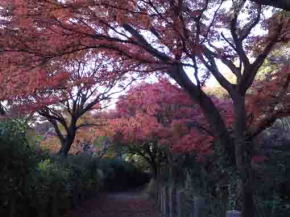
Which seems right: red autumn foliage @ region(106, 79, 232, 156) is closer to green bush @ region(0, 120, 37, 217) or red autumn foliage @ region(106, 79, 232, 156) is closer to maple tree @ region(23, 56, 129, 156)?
maple tree @ region(23, 56, 129, 156)

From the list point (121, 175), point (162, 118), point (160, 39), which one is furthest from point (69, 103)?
point (121, 175)

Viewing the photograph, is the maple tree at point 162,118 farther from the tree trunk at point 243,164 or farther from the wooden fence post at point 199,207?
the wooden fence post at point 199,207

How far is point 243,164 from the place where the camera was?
843 cm

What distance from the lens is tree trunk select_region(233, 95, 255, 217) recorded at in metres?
8.06

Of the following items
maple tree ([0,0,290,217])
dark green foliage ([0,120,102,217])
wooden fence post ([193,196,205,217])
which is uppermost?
maple tree ([0,0,290,217])

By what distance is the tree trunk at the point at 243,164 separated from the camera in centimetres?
806

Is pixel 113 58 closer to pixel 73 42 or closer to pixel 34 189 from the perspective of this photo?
pixel 73 42

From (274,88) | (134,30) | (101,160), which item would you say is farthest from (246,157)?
(101,160)

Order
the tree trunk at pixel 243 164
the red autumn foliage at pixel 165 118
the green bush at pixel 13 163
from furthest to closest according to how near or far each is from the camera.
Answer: the red autumn foliage at pixel 165 118, the tree trunk at pixel 243 164, the green bush at pixel 13 163

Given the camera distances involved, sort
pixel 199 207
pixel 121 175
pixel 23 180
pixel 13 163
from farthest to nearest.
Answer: pixel 121 175, pixel 199 207, pixel 23 180, pixel 13 163

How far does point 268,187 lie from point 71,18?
Answer: 655 cm

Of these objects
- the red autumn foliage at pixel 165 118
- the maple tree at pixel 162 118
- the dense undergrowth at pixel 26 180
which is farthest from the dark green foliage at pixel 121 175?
the dense undergrowth at pixel 26 180

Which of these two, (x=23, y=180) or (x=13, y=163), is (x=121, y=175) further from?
(x=13, y=163)

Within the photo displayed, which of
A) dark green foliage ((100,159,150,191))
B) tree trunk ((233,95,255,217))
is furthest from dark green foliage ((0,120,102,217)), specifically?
dark green foliage ((100,159,150,191))
